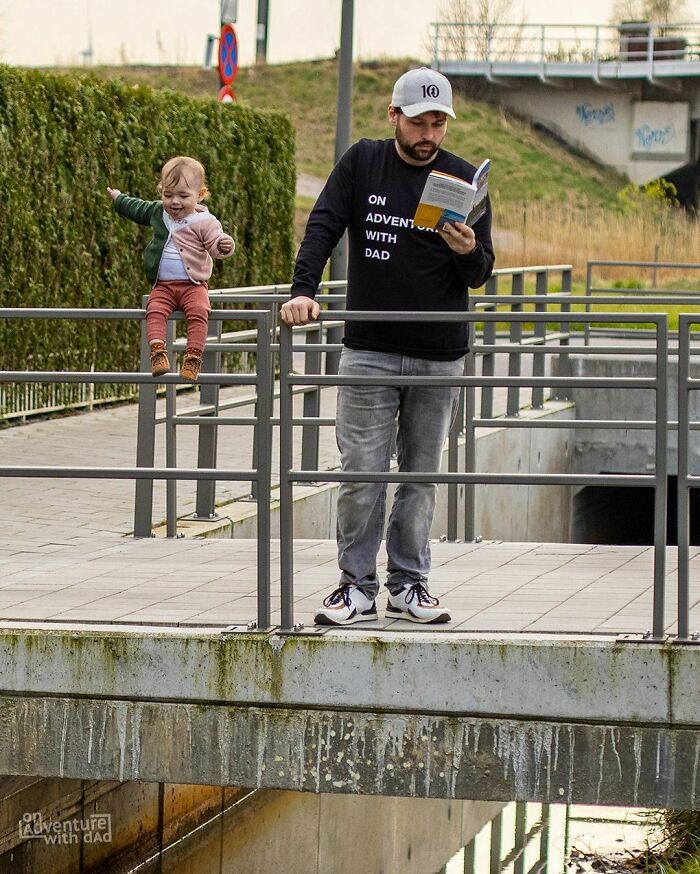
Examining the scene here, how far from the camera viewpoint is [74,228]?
13.7 metres

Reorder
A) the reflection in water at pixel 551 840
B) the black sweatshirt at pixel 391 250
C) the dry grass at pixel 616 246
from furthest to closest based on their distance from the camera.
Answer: the dry grass at pixel 616 246
the reflection in water at pixel 551 840
the black sweatshirt at pixel 391 250

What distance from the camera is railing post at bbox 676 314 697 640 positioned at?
16.9 feet

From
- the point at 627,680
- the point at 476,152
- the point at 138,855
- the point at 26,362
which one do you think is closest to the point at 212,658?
the point at 627,680

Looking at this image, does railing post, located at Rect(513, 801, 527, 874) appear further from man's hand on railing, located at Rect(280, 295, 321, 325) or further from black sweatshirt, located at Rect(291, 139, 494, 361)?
man's hand on railing, located at Rect(280, 295, 321, 325)

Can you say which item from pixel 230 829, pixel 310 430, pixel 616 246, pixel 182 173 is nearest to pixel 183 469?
pixel 182 173

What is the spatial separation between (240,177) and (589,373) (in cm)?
414

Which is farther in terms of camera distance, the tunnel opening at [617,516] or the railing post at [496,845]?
→ the tunnel opening at [617,516]

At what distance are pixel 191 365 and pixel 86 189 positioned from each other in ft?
27.1

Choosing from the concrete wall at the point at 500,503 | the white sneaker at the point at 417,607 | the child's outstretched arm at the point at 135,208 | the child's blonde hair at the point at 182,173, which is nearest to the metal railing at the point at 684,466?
the white sneaker at the point at 417,607

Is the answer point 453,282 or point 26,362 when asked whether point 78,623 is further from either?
point 26,362

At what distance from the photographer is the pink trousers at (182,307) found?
627cm

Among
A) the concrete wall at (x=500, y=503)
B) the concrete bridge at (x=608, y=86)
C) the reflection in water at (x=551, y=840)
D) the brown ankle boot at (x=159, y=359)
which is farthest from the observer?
the concrete bridge at (x=608, y=86)

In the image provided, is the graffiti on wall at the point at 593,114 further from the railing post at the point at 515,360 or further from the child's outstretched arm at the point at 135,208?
the child's outstretched arm at the point at 135,208

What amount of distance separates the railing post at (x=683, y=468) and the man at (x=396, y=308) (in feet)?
2.29
